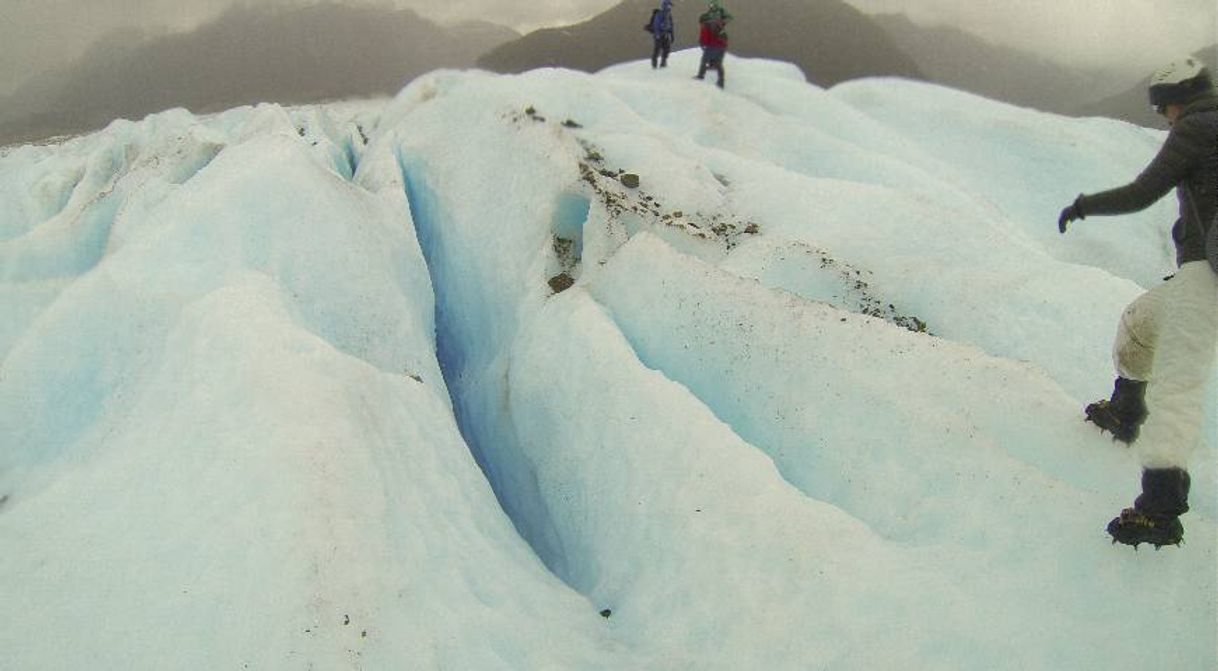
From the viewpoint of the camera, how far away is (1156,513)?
13.8ft

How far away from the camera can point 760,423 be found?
7.46 metres

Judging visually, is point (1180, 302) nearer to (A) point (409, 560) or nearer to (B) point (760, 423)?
(B) point (760, 423)

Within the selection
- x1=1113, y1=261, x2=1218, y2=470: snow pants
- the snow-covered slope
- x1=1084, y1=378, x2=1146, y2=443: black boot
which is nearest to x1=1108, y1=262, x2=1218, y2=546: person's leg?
x1=1113, y1=261, x2=1218, y2=470: snow pants

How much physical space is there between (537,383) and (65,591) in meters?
5.55

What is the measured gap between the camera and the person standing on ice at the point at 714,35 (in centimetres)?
Result: 2016

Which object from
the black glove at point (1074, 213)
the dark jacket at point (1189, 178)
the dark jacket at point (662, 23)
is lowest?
the dark jacket at point (662, 23)

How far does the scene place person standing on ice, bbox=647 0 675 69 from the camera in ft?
75.6

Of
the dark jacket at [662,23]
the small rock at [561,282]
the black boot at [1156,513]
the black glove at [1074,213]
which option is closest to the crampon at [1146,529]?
the black boot at [1156,513]

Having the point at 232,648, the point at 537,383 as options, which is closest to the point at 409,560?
the point at 232,648

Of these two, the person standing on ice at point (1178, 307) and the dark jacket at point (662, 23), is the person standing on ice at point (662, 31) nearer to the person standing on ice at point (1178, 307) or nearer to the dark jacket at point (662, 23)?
the dark jacket at point (662, 23)

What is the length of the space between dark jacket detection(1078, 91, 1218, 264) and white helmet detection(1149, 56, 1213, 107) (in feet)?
0.23

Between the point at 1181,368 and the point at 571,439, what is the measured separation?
614 cm

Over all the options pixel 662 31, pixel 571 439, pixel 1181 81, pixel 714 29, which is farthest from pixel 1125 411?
pixel 662 31

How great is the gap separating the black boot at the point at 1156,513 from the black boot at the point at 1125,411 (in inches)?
51.4
